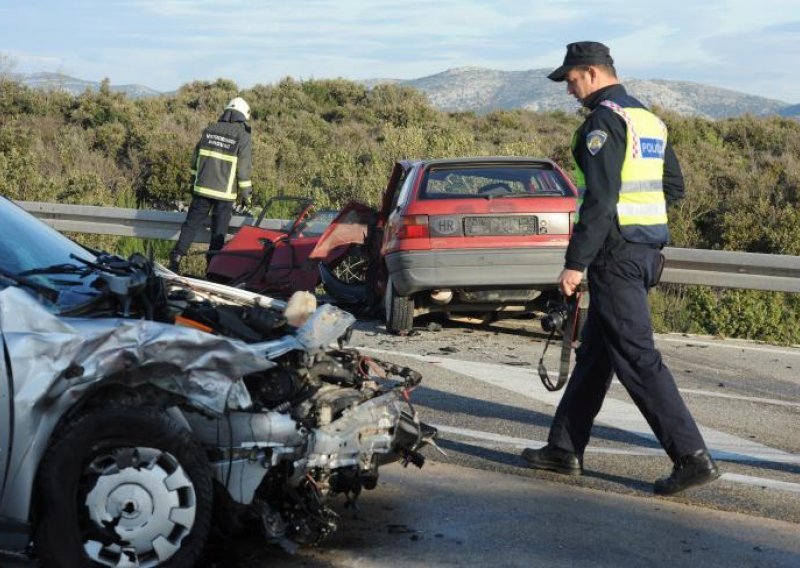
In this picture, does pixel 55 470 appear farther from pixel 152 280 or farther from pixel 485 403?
pixel 485 403

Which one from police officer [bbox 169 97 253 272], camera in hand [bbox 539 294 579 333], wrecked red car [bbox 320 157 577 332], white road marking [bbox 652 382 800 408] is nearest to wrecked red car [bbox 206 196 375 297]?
police officer [bbox 169 97 253 272]

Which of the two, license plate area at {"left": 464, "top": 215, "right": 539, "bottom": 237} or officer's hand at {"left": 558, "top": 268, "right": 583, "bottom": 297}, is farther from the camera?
license plate area at {"left": 464, "top": 215, "right": 539, "bottom": 237}

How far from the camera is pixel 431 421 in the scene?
7176 millimetres

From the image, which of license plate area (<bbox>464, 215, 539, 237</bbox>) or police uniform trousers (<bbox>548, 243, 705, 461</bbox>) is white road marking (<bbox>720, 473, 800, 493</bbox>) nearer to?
police uniform trousers (<bbox>548, 243, 705, 461</bbox>)

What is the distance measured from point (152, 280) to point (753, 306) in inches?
332

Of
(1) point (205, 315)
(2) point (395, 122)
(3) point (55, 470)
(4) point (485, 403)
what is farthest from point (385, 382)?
(2) point (395, 122)

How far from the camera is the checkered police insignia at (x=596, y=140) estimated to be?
5.54 metres

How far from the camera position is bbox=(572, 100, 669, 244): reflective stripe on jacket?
18.5 feet

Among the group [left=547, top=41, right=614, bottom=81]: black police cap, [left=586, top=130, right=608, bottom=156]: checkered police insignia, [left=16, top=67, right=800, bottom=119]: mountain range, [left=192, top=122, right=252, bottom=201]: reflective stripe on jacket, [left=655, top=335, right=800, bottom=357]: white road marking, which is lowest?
[left=655, top=335, right=800, bottom=357]: white road marking

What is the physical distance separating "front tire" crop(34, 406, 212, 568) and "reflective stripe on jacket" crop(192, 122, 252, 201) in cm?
986

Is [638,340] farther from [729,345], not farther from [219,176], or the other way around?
[219,176]

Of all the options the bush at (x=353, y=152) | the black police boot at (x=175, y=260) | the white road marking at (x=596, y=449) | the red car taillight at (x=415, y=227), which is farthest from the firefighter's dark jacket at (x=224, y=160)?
the white road marking at (x=596, y=449)

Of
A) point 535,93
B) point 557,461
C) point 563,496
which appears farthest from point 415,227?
point 535,93

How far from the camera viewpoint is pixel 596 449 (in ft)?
21.6
